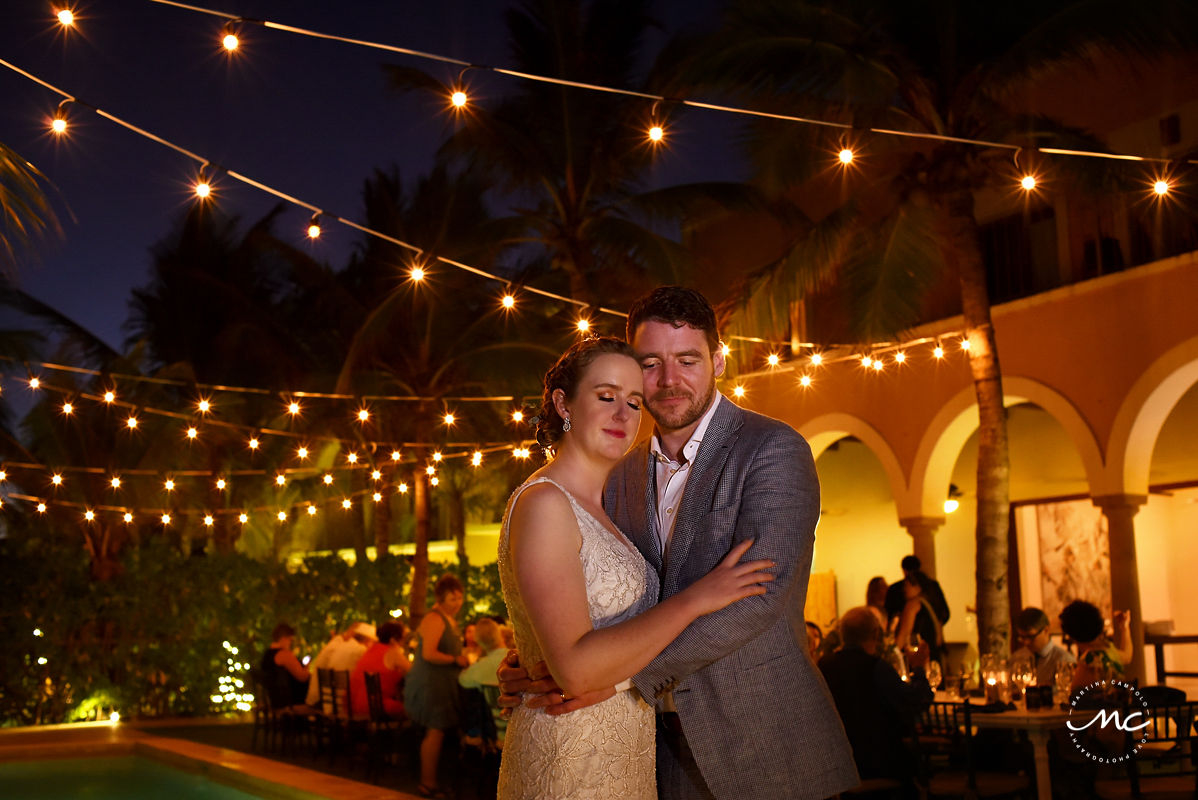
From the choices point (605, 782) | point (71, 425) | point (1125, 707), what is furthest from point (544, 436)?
point (71, 425)

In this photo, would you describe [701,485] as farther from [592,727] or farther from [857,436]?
[857,436]

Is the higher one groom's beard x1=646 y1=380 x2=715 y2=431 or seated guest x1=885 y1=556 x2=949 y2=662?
groom's beard x1=646 y1=380 x2=715 y2=431

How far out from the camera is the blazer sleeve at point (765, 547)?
9.46ft

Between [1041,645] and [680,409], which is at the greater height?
[680,409]

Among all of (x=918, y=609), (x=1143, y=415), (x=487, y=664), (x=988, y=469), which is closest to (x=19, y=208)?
(x=487, y=664)

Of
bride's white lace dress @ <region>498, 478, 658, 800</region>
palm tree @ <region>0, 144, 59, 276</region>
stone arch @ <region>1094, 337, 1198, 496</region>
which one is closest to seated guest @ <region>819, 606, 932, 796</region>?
bride's white lace dress @ <region>498, 478, 658, 800</region>

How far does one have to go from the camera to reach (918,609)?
10836 mm

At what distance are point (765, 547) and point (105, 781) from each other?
38.6 ft

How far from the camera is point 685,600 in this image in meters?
2.88

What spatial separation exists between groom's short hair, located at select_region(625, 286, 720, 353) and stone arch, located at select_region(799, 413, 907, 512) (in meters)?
12.6

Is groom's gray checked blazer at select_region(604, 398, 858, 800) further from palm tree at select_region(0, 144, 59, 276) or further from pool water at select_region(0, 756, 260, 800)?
pool water at select_region(0, 756, 260, 800)

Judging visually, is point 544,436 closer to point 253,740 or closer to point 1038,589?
point 253,740

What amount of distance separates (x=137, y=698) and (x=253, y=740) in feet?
15.3

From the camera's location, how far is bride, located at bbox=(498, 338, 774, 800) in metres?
2.90
